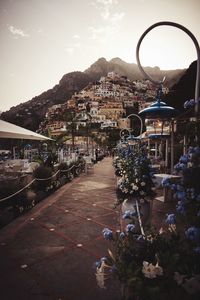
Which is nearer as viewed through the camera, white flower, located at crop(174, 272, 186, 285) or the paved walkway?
white flower, located at crop(174, 272, 186, 285)

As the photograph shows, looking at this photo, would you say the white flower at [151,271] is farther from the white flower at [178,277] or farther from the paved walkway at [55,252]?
the paved walkway at [55,252]

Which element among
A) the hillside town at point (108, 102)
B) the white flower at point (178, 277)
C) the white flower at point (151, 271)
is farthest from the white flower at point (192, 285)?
Answer: the hillside town at point (108, 102)

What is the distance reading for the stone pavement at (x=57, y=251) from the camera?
3197mm

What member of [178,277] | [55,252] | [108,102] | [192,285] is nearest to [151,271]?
[178,277]

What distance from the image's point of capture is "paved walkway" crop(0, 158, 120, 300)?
3191 millimetres

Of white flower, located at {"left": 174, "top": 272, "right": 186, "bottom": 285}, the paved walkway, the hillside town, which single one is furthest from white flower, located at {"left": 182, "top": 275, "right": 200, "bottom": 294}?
the hillside town

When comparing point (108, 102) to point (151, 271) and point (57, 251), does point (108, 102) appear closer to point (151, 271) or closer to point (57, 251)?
point (57, 251)

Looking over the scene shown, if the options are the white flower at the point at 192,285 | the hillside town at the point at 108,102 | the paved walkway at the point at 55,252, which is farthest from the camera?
the hillside town at the point at 108,102

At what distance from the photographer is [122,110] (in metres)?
147

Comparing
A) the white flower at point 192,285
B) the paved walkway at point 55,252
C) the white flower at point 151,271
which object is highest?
the white flower at point 151,271

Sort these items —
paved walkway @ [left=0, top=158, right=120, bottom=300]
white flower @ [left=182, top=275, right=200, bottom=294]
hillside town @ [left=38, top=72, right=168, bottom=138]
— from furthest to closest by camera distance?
hillside town @ [left=38, top=72, right=168, bottom=138]
paved walkway @ [left=0, top=158, right=120, bottom=300]
white flower @ [left=182, top=275, right=200, bottom=294]

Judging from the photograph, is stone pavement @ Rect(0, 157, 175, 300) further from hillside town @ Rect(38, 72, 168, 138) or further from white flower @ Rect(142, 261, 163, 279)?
hillside town @ Rect(38, 72, 168, 138)

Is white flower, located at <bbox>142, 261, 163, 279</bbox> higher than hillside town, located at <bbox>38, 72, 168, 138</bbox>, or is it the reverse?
hillside town, located at <bbox>38, 72, 168, 138</bbox>

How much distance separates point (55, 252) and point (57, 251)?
0.05 metres
